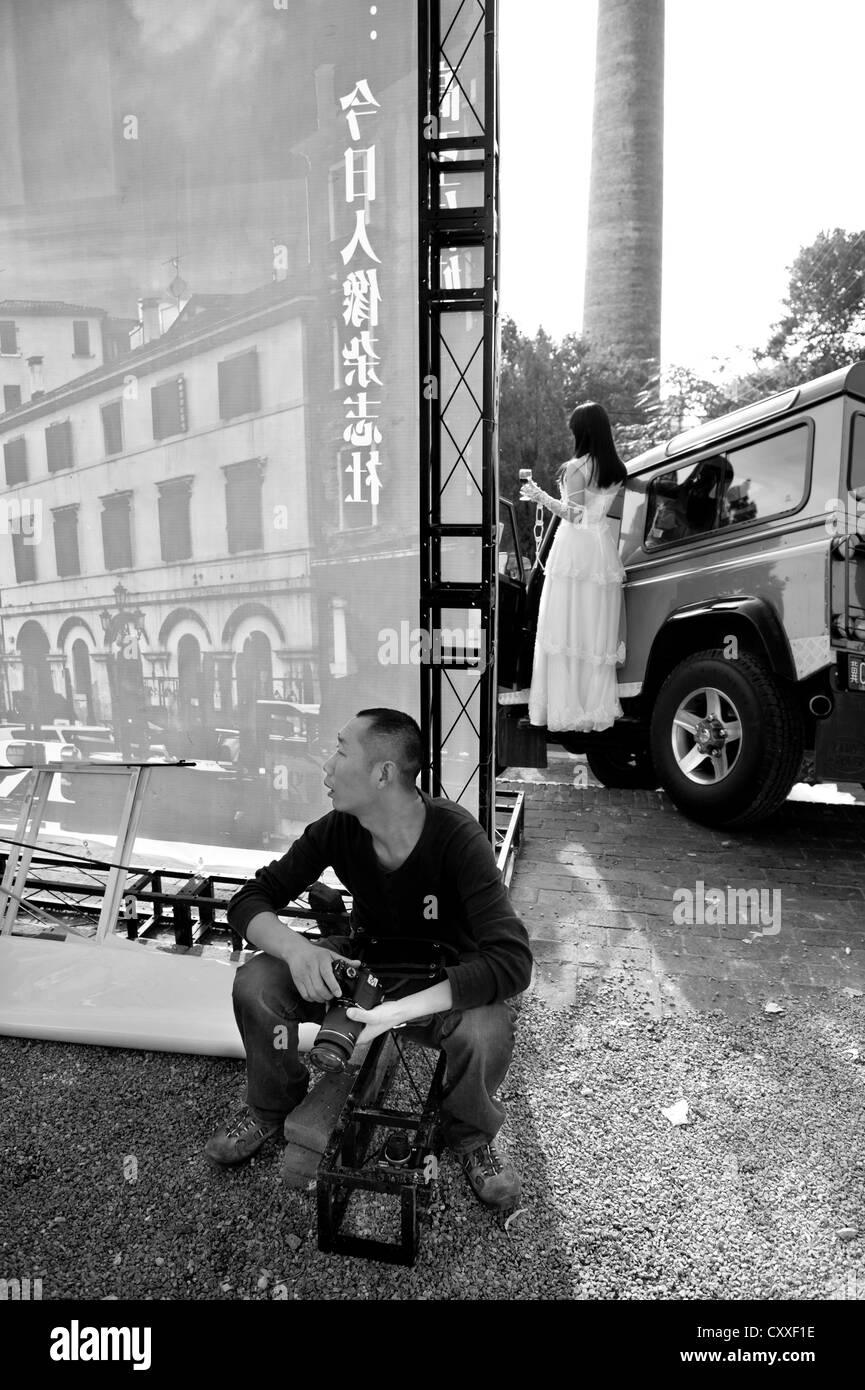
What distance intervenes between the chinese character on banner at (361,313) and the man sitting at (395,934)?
142 cm

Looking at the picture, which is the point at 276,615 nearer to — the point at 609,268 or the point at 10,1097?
the point at 10,1097

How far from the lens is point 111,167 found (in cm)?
336

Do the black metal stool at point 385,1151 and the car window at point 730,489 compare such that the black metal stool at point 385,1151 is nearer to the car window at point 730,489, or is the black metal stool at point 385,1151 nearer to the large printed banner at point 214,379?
the large printed banner at point 214,379

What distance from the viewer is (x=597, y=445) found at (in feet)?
16.8

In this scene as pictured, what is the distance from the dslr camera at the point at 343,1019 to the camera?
191 cm

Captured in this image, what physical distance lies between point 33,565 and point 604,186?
20223mm

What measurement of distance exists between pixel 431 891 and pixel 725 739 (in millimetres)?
3079

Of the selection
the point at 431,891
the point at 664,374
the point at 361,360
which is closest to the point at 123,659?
the point at 361,360

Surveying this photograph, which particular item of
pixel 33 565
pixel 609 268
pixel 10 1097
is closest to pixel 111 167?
pixel 33 565

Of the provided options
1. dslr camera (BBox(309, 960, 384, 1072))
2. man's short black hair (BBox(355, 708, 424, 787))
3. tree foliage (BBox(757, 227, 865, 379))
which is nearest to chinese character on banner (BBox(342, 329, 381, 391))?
man's short black hair (BBox(355, 708, 424, 787))

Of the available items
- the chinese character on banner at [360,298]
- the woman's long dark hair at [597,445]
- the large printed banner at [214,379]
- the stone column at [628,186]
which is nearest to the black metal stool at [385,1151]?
the large printed banner at [214,379]

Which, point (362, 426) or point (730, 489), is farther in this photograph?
point (730, 489)

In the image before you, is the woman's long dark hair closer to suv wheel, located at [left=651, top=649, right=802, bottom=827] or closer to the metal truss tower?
suv wheel, located at [left=651, top=649, right=802, bottom=827]

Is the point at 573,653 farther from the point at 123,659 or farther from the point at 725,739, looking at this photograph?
the point at 123,659
